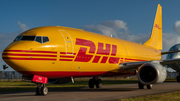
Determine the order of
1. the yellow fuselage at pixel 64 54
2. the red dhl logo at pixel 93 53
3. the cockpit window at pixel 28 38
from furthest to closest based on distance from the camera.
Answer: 1. the red dhl logo at pixel 93 53
2. the cockpit window at pixel 28 38
3. the yellow fuselage at pixel 64 54

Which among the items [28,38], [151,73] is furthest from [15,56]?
[151,73]

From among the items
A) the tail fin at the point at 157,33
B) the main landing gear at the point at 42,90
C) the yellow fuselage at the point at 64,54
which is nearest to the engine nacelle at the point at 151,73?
the yellow fuselage at the point at 64,54

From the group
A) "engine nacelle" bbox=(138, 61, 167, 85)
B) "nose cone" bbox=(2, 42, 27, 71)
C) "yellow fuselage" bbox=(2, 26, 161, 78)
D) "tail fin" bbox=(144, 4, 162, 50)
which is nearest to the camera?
"nose cone" bbox=(2, 42, 27, 71)

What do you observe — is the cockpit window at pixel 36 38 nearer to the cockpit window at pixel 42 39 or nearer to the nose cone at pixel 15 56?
the cockpit window at pixel 42 39

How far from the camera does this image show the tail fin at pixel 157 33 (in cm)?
2342

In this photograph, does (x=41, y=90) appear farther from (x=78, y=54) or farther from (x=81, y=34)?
(x=81, y=34)

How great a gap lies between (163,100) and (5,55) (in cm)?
726

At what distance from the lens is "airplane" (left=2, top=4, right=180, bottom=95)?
383 inches

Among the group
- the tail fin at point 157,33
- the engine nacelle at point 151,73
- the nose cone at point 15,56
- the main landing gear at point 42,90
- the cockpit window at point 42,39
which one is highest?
the tail fin at point 157,33

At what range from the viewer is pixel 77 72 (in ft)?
39.8

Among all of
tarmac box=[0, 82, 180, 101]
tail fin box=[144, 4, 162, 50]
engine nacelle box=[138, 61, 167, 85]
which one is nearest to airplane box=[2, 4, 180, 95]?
engine nacelle box=[138, 61, 167, 85]

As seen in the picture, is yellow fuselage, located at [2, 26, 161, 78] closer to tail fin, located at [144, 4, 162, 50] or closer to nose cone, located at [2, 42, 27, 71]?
nose cone, located at [2, 42, 27, 71]

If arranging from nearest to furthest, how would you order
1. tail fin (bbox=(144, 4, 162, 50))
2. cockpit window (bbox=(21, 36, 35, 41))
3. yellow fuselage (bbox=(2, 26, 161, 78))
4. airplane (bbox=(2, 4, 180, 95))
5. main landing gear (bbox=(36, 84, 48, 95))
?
yellow fuselage (bbox=(2, 26, 161, 78)) → airplane (bbox=(2, 4, 180, 95)) → cockpit window (bbox=(21, 36, 35, 41)) → main landing gear (bbox=(36, 84, 48, 95)) → tail fin (bbox=(144, 4, 162, 50))

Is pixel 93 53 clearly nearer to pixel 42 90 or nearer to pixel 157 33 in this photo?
pixel 42 90
